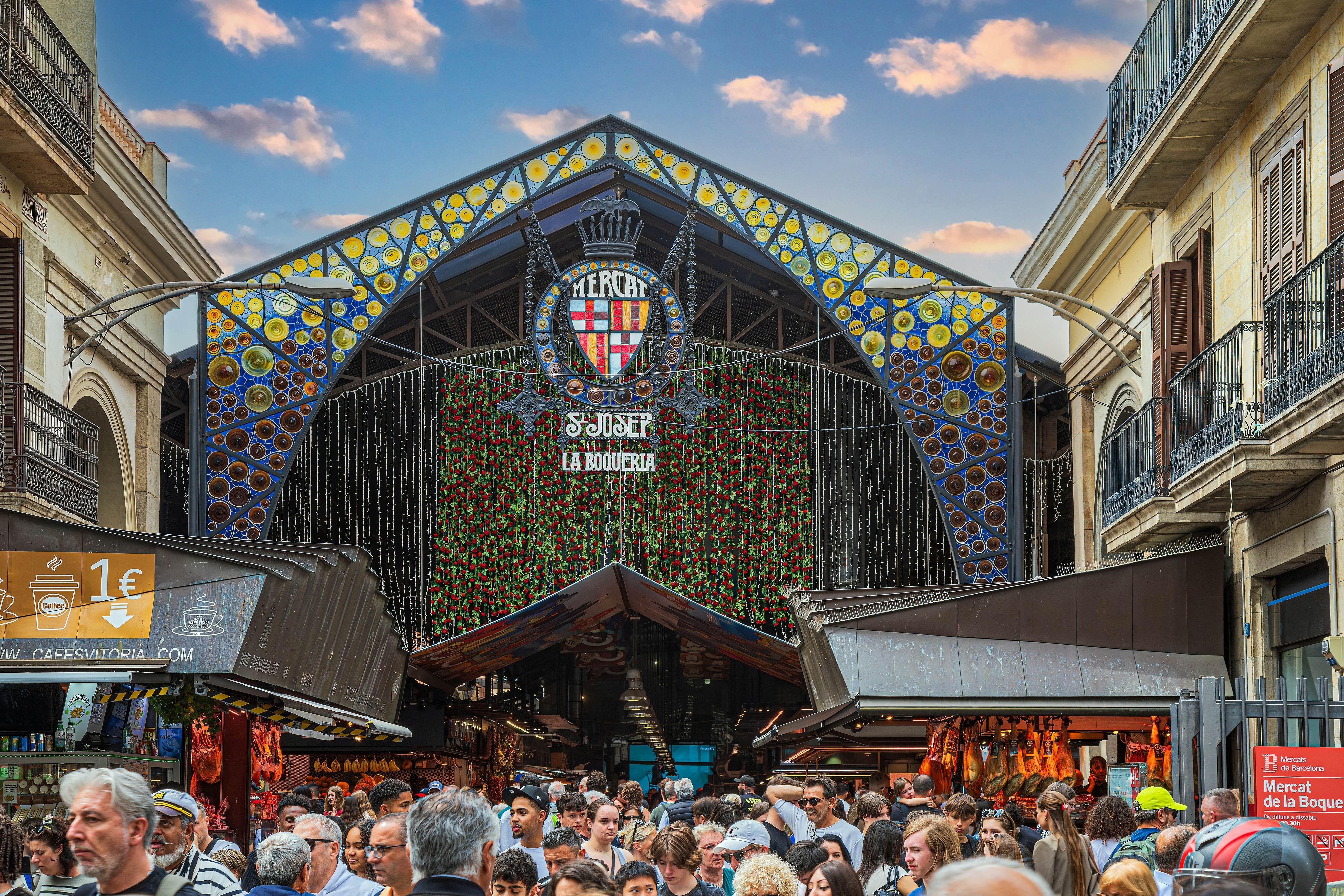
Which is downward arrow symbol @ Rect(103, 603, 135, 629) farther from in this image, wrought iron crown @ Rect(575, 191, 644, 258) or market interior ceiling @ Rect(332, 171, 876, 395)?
wrought iron crown @ Rect(575, 191, 644, 258)

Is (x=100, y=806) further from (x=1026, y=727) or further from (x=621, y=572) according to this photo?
(x=621, y=572)

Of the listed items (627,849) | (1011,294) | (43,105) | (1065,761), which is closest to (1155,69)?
(1011,294)

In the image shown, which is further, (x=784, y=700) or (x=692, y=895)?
(x=784, y=700)

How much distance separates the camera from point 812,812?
10.4 metres

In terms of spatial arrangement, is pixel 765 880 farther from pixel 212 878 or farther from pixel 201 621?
pixel 201 621

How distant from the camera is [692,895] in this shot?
709 centimetres

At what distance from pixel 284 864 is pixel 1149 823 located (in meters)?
6.49

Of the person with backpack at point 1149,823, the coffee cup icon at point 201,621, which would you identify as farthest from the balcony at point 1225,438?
the coffee cup icon at point 201,621

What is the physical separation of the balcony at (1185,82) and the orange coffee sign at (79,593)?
10.7 meters

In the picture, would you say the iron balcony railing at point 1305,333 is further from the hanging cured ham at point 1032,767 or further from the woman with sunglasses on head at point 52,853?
the woman with sunglasses on head at point 52,853

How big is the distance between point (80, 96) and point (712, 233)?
11229 millimetres

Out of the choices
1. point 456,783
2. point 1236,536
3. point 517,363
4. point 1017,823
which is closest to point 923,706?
point 1236,536

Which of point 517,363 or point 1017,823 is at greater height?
point 517,363

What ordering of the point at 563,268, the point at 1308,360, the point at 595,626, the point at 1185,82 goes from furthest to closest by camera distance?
the point at 595,626
the point at 563,268
the point at 1185,82
the point at 1308,360
